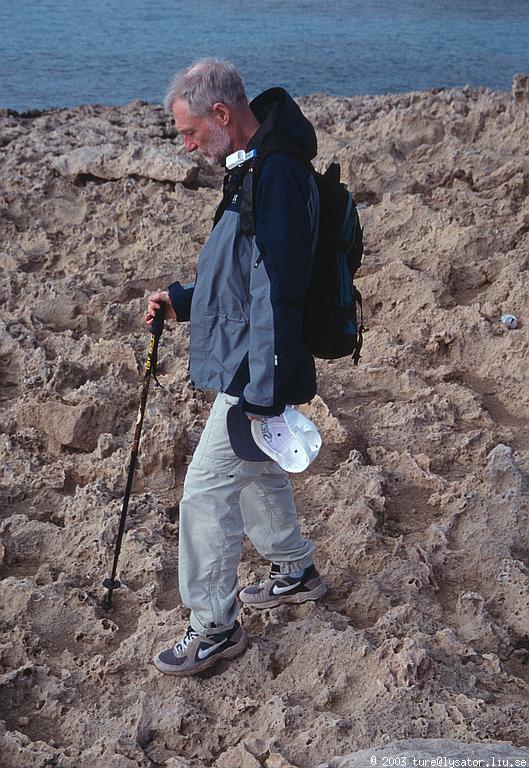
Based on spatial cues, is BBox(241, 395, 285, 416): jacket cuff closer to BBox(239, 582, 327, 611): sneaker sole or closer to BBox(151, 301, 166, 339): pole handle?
BBox(151, 301, 166, 339): pole handle

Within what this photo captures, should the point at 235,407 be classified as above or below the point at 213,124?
below

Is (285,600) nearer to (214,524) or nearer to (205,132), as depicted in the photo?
(214,524)

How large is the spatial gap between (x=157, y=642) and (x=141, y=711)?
37 centimetres

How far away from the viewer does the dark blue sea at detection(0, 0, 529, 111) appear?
1301 centimetres

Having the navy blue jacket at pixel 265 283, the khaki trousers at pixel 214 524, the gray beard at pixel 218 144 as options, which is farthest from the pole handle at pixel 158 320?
the gray beard at pixel 218 144

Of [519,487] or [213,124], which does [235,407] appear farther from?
[519,487]

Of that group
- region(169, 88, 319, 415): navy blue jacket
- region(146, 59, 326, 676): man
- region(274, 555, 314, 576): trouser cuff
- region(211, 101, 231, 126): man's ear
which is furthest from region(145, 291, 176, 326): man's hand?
region(274, 555, 314, 576): trouser cuff

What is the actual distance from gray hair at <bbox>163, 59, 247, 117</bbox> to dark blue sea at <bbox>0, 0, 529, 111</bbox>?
878 cm

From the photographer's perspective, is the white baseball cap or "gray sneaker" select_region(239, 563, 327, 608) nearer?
the white baseball cap

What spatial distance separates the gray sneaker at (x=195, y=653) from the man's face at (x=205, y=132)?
1.56m

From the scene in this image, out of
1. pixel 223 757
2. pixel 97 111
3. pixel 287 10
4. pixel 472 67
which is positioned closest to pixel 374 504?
pixel 223 757

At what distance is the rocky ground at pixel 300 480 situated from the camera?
3.02m

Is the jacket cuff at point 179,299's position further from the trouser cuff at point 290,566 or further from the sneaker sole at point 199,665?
the sneaker sole at point 199,665

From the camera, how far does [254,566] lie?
384 cm
